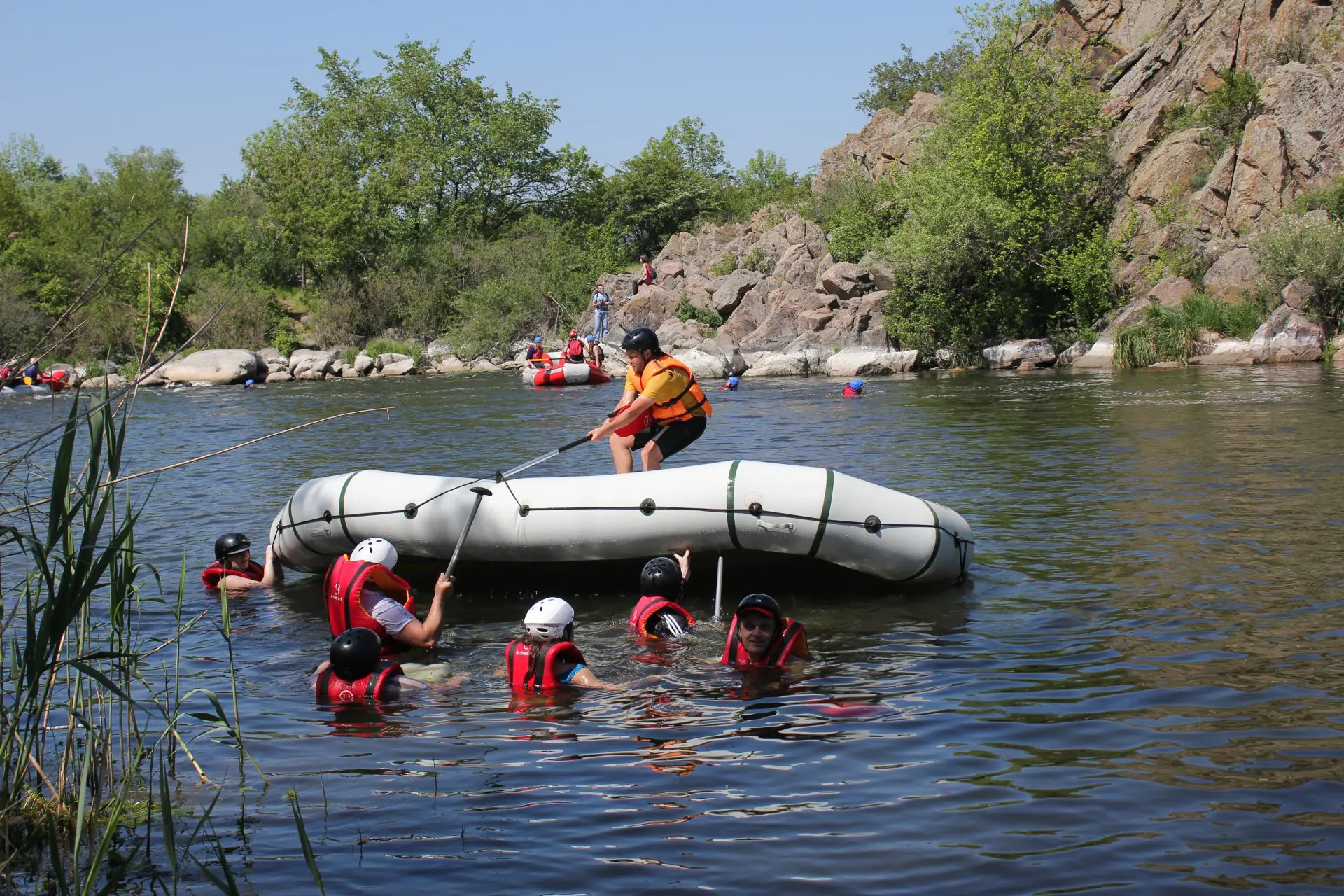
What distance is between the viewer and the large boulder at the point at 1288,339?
2389 centimetres

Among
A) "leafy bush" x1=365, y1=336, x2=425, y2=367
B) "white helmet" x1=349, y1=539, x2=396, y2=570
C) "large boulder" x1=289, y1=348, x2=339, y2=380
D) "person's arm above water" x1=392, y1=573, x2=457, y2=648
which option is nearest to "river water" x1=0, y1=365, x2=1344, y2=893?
"person's arm above water" x1=392, y1=573, x2=457, y2=648

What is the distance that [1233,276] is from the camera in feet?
90.1

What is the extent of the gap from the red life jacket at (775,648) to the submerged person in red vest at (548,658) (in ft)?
2.12

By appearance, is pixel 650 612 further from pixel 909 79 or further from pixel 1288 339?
pixel 909 79

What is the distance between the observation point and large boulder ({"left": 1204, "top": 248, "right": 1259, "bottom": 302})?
27047 mm

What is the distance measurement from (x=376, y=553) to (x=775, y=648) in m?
2.31

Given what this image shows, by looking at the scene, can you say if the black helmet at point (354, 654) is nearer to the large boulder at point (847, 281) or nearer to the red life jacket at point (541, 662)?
the red life jacket at point (541, 662)

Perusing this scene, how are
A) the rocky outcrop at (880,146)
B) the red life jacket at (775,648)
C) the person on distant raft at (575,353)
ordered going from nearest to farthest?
1. the red life jacket at (775,648)
2. the person on distant raft at (575,353)
3. the rocky outcrop at (880,146)

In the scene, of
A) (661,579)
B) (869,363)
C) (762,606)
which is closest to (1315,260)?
(869,363)

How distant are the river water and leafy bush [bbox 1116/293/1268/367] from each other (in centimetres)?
1561

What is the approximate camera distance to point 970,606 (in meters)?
7.41

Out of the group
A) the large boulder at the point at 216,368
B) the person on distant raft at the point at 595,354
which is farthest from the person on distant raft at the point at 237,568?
the large boulder at the point at 216,368

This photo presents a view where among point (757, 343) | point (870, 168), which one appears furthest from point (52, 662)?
point (870, 168)

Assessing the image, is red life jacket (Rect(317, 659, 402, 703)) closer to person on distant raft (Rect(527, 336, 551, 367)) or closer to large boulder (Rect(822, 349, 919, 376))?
person on distant raft (Rect(527, 336, 551, 367))
